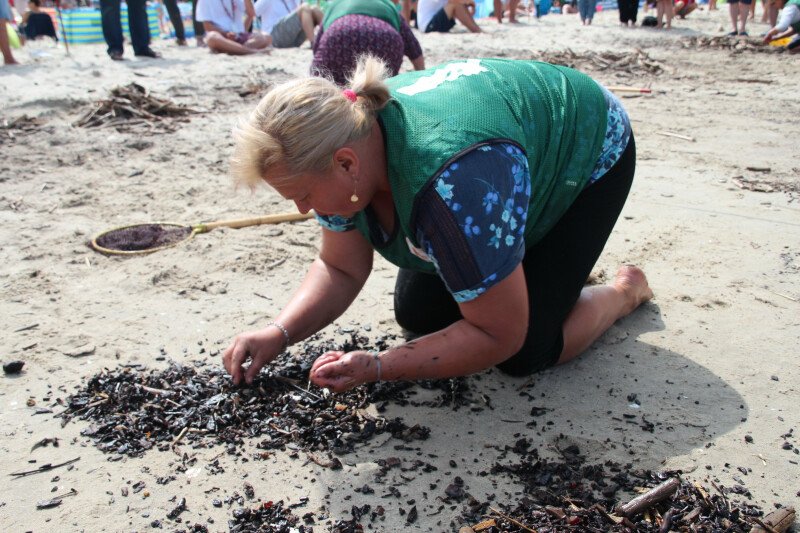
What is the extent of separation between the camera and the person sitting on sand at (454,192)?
6.75 ft

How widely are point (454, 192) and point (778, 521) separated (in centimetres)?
137

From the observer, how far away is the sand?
2381 mm

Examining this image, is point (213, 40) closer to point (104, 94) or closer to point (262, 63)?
point (262, 63)

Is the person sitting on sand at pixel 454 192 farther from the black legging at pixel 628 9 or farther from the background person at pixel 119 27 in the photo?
the black legging at pixel 628 9

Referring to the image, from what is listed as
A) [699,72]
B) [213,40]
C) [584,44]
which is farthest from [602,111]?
[584,44]

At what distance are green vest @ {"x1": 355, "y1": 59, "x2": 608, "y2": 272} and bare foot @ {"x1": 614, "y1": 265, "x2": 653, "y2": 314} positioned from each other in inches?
28.6

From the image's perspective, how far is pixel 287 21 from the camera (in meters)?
11.6

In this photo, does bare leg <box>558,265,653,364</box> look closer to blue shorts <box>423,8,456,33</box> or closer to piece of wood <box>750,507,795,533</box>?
piece of wood <box>750,507,795,533</box>

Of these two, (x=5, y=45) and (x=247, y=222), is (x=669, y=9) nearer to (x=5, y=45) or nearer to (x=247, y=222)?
(x=5, y=45)

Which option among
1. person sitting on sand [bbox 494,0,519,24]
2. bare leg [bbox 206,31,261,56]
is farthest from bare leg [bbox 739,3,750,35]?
bare leg [bbox 206,31,261,56]

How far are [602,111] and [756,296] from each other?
1.44 metres

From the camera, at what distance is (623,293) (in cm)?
321

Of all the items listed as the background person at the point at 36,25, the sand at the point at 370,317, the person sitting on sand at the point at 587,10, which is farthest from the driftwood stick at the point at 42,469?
the person sitting on sand at the point at 587,10

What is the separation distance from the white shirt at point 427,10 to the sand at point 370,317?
6.99m
